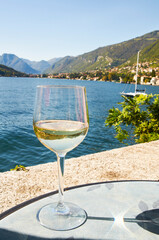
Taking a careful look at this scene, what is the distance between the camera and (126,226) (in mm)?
787

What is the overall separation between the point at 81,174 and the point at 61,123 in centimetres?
188

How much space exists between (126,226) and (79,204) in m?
0.23

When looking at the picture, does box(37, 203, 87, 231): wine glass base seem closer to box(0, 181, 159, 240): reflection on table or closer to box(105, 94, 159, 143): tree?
box(0, 181, 159, 240): reflection on table

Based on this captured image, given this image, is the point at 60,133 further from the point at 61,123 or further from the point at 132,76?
the point at 132,76

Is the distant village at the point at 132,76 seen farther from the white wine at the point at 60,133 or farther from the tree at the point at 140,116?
the white wine at the point at 60,133

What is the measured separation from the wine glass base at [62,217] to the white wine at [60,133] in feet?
0.75

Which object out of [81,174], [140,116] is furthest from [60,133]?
[140,116]

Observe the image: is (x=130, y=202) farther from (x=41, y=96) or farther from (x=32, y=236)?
(x=41, y=96)

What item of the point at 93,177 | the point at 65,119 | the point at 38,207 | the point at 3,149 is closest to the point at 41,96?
the point at 65,119

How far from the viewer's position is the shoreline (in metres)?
2.24

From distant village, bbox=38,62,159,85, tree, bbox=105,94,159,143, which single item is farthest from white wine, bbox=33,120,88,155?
distant village, bbox=38,62,159,85

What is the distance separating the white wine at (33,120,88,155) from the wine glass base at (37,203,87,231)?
0.23m

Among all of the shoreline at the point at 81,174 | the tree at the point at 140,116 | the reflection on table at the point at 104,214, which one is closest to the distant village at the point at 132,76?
the tree at the point at 140,116

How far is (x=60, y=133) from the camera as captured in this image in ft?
2.85
